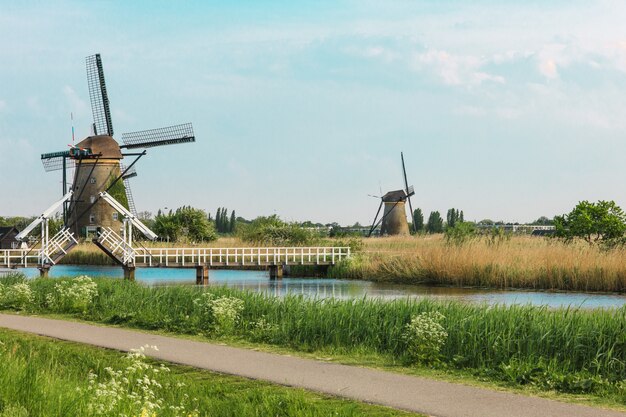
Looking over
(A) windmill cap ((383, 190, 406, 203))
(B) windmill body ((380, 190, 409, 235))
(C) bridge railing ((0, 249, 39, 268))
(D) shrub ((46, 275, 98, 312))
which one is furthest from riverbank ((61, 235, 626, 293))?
(A) windmill cap ((383, 190, 406, 203))

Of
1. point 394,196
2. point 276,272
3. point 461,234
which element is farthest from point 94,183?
point 394,196

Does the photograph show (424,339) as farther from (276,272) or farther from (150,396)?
(276,272)

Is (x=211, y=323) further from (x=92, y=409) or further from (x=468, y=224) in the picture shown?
(x=468, y=224)

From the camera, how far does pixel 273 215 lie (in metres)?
57.8

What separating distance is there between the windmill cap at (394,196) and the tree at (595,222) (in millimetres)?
37870

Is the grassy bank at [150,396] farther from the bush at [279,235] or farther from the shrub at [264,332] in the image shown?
the bush at [279,235]

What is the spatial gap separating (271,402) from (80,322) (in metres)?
9.10

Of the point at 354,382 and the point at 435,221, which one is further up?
the point at 435,221

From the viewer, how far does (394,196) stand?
80.1 metres

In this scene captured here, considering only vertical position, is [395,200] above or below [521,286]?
above

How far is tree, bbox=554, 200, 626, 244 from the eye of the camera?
40.2 metres

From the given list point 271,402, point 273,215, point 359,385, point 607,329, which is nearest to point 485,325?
point 607,329

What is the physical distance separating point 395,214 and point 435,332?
68664mm

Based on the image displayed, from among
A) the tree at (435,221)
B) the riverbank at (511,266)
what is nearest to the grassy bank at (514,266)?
the riverbank at (511,266)
